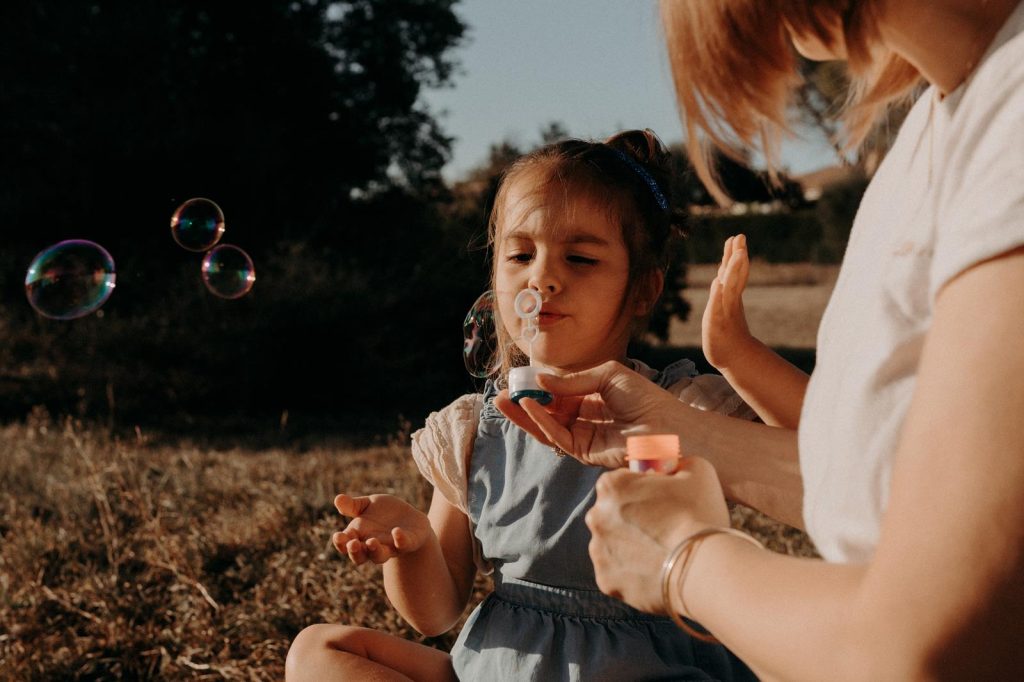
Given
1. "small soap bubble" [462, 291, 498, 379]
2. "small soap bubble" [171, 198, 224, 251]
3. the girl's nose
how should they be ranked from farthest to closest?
"small soap bubble" [171, 198, 224, 251] → "small soap bubble" [462, 291, 498, 379] → the girl's nose

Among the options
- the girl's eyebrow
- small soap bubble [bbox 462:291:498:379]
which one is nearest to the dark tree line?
small soap bubble [bbox 462:291:498:379]

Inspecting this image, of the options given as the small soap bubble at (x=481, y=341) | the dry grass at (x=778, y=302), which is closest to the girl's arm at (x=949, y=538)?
the small soap bubble at (x=481, y=341)

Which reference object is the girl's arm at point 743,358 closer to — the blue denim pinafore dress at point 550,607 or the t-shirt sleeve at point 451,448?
the blue denim pinafore dress at point 550,607

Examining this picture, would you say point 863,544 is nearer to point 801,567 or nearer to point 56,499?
point 801,567

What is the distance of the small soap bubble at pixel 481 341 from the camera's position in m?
2.29

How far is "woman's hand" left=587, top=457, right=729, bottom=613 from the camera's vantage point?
3.27 ft

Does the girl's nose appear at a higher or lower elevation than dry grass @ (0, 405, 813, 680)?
higher

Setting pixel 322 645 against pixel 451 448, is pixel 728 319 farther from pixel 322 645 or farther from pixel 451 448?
pixel 322 645

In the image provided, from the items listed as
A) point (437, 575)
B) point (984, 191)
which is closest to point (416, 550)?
point (437, 575)

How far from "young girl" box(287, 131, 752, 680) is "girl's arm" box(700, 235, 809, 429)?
18 cm

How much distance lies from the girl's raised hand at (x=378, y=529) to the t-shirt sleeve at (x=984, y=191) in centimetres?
111

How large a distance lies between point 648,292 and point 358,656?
3.00ft

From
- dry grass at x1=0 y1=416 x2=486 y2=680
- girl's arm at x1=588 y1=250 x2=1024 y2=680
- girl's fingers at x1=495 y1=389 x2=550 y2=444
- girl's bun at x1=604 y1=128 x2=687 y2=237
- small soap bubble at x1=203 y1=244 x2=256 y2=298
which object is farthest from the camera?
small soap bubble at x1=203 y1=244 x2=256 y2=298

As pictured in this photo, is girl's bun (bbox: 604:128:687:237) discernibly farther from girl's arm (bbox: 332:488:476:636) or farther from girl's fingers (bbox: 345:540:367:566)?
girl's fingers (bbox: 345:540:367:566)
